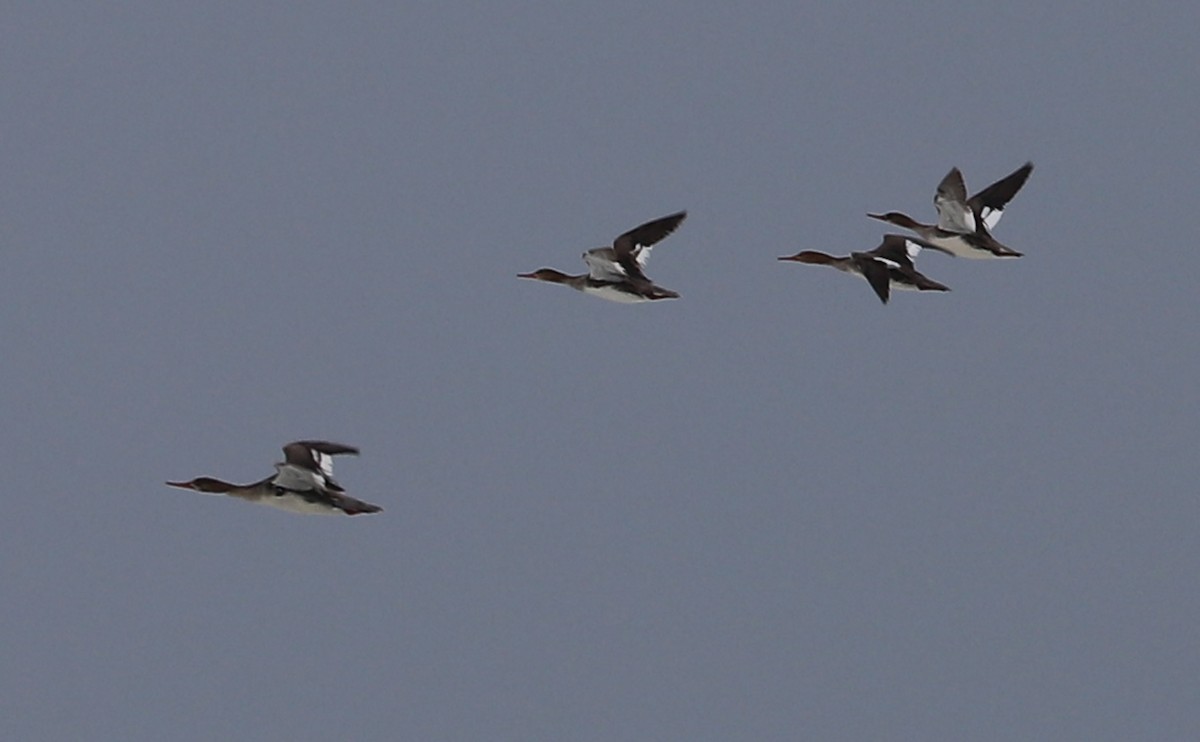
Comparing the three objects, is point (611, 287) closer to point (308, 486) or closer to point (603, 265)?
point (603, 265)

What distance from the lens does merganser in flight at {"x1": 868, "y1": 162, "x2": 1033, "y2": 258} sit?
34.1m

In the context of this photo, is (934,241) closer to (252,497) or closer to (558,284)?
(558,284)

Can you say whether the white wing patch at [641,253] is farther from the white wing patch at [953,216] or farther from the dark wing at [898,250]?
the white wing patch at [953,216]

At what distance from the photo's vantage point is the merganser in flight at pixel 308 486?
2720 centimetres

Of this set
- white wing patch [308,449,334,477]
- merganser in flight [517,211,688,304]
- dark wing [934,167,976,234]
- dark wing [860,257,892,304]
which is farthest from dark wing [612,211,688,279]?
white wing patch [308,449,334,477]

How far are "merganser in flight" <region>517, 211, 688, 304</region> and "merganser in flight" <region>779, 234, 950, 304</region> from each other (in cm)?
259

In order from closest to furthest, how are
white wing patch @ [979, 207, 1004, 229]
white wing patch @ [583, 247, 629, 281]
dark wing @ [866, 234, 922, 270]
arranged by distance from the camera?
white wing patch @ [583, 247, 629, 281] < dark wing @ [866, 234, 922, 270] < white wing patch @ [979, 207, 1004, 229]

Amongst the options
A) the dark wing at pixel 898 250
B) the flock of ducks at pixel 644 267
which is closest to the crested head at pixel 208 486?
the flock of ducks at pixel 644 267

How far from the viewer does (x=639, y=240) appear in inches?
1268

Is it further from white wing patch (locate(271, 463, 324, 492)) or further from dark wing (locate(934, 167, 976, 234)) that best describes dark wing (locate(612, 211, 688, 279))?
white wing patch (locate(271, 463, 324, 492))

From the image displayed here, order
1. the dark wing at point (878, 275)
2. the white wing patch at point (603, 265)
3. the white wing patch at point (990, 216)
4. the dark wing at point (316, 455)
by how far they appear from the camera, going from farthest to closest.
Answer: the white wing patch at point (990, 216) < the white wing patch at point (603, 265) < the dark wing at point (878, 275) < the dark wing at point (316, 455)

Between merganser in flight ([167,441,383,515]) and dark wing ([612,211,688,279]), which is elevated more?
dark wing ([612,211,688,279])

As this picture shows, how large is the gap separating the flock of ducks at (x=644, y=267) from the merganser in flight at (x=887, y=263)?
13 mm

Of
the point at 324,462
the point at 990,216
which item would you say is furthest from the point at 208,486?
the point at 990,216
